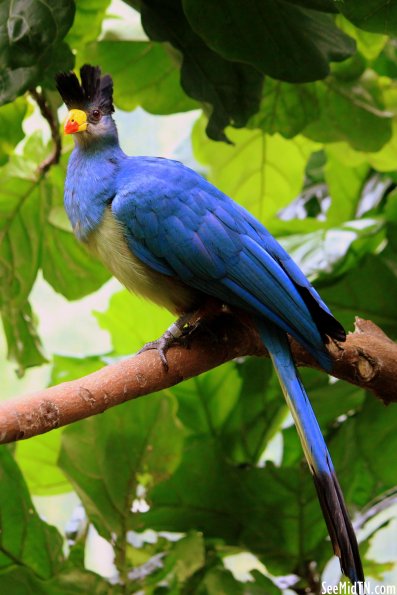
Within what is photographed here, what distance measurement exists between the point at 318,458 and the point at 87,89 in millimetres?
880

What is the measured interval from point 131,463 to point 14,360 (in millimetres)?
381

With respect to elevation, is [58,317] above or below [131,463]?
below

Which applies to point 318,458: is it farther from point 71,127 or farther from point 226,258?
point 71,127

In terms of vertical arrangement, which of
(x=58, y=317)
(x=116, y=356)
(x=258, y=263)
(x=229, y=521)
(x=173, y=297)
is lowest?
(x=58, y=317)

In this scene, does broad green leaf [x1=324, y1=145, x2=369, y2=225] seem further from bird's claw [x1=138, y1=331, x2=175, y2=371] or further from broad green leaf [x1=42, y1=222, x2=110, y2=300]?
bird's claw [x1=138, y1=331, x2=175, y2=371]

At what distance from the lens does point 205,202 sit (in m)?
1.55

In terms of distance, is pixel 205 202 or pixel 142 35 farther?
pixel 142 35

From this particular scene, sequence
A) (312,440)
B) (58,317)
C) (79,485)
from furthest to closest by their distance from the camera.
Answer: (58,317)
(79,485)
(312,440)

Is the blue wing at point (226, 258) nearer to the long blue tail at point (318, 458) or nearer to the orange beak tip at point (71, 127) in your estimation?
the long blue tail at point (318, 458)

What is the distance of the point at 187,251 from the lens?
1504mm

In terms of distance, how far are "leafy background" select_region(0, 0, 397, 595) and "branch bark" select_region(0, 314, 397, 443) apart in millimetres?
303

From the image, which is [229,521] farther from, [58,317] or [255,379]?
[58,317]

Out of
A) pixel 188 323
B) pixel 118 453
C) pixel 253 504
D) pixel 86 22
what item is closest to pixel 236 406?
pixel 253 504

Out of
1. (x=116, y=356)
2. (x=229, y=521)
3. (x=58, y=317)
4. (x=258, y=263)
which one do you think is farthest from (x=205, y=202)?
(x=58, y=317)
